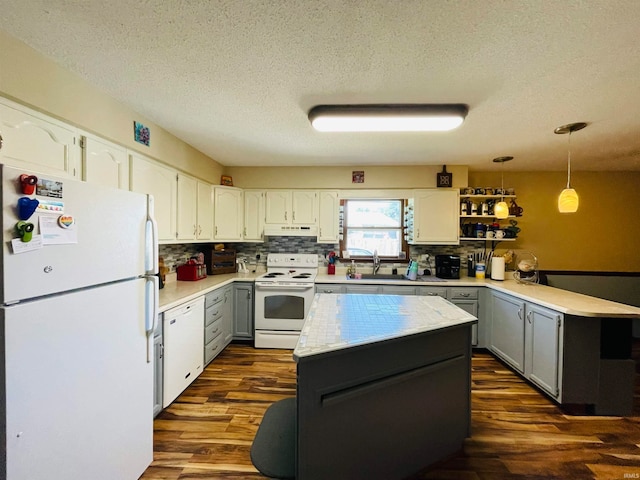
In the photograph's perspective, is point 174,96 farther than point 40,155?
Yes

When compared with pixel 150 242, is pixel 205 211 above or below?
above

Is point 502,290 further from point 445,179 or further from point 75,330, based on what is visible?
point 75,330

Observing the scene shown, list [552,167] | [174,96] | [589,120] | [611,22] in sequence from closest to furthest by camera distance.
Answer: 1. [611,22]
2. [174,96]
3. [589,120]
4. [552,167]

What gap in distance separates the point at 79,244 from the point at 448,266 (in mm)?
3677

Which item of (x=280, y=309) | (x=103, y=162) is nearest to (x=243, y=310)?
(x=280, y=309)

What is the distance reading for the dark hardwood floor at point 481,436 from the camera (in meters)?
1.62

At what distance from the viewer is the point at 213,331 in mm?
2891

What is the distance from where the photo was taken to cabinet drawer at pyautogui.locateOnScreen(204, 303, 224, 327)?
107 inches

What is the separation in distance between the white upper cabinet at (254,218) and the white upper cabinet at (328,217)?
32.3 inches

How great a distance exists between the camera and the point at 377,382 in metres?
1.36

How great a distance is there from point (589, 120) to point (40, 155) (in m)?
3.80

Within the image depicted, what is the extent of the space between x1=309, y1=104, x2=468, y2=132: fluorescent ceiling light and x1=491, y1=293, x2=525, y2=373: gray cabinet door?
6.45 feet

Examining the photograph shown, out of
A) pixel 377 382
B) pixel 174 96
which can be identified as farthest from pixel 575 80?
pixel 174 96

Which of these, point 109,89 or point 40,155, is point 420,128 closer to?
point 109,89
